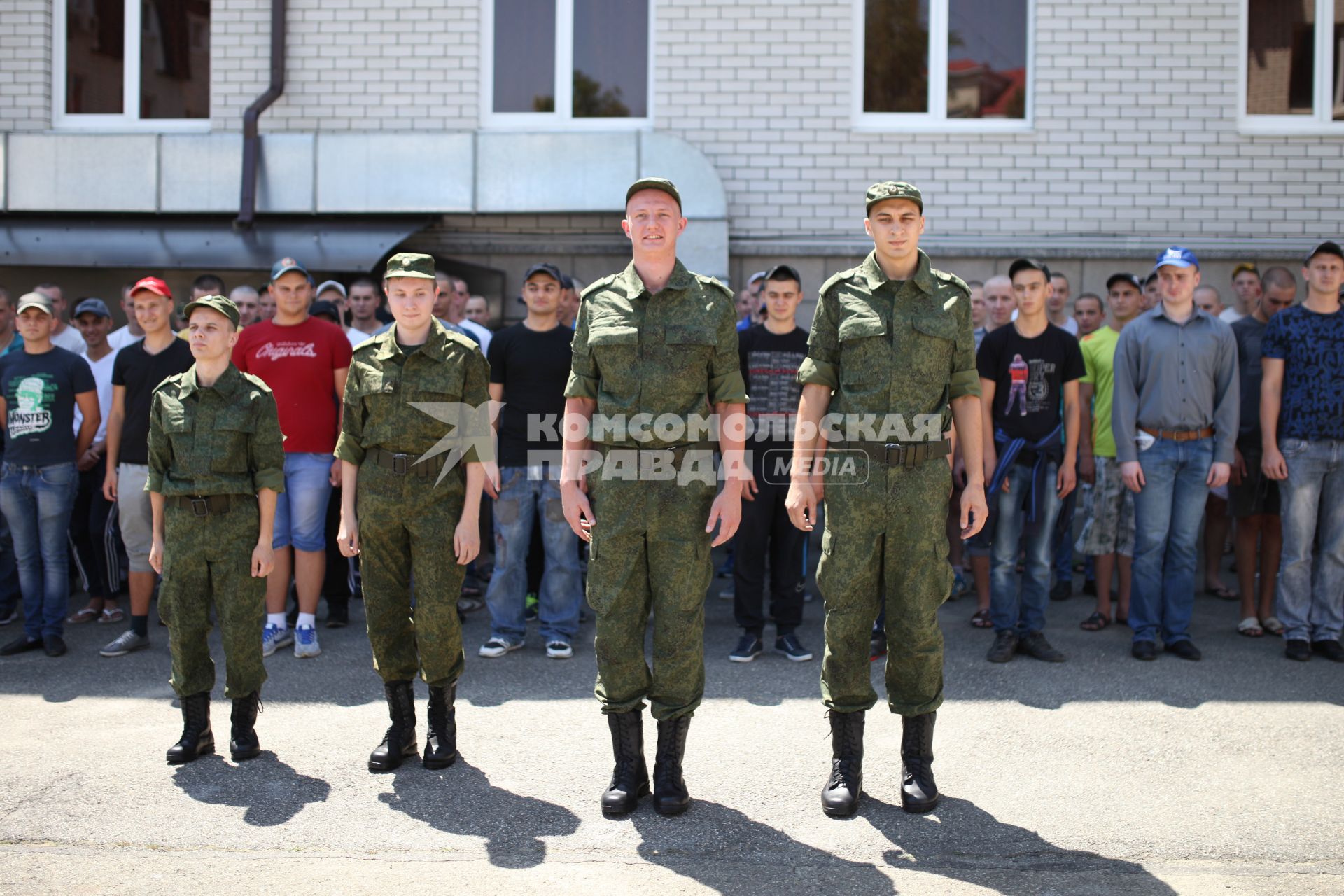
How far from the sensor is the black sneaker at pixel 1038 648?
6496 millimetres

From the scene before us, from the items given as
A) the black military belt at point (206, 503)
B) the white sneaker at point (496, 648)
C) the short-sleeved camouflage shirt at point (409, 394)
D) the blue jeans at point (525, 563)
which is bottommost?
the white sneaker at point (496, 648)

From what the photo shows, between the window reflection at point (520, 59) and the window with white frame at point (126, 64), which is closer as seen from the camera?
the window reflection at point (520, 59)

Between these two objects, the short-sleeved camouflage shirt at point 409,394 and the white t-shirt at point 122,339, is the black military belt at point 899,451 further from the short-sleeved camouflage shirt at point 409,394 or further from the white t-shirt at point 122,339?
the white t-shirt at point 122,339

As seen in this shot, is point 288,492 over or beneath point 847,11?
beneath

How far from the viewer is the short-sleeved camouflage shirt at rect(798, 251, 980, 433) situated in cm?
439

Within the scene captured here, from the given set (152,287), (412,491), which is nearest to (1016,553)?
(412,491)

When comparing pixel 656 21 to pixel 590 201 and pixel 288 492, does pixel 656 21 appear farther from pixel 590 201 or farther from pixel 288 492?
pixel 288 492

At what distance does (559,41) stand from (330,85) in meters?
2.03

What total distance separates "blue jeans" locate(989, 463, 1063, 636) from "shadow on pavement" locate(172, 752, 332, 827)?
3.82 metres

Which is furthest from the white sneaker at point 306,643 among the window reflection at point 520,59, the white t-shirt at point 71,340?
the window reflection at point 520,59

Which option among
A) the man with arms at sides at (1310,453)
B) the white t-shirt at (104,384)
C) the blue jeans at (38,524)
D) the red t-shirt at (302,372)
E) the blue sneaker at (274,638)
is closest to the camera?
the man with arms at sides at (1310,453)

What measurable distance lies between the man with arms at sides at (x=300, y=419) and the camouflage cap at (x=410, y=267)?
7.38ft

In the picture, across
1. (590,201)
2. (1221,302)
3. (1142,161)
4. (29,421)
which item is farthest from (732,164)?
(29,421)

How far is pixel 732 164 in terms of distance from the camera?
9.97 metres
